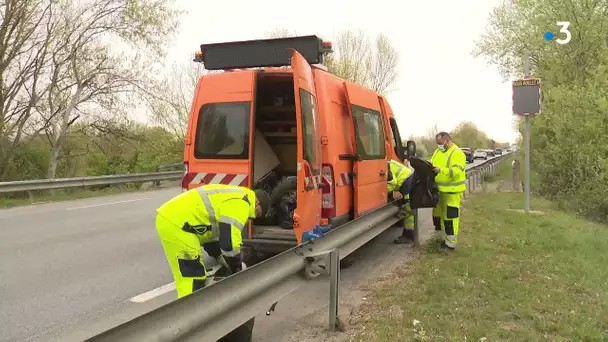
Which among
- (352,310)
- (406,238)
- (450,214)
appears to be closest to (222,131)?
(352,310)

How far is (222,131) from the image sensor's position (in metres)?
6.04

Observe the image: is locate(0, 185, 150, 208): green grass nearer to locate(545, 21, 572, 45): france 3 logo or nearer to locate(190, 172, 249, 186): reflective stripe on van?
locate(190, 172, 249, 186): reflective stripe on van

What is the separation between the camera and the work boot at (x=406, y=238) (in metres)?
8.23

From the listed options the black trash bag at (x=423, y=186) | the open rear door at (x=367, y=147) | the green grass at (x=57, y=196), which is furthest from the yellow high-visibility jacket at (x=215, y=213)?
the green grass at (x=57, y=196)

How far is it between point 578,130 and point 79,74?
16820 millimetres

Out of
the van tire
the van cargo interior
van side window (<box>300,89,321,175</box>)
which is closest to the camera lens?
van side window (<box>300,89,321,175</box>)

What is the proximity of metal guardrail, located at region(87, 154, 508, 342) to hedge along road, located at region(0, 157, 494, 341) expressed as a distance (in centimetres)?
72

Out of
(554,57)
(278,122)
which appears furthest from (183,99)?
(278,122)

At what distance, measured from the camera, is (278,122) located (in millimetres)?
7211

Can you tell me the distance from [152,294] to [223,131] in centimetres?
207

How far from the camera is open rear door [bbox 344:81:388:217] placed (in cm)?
640

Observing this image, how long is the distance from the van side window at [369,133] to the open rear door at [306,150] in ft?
3.88

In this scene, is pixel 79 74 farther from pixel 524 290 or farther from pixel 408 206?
pixel 524 290

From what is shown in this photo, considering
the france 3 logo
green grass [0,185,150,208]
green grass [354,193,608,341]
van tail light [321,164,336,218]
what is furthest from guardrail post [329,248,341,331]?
the france 3 logo
